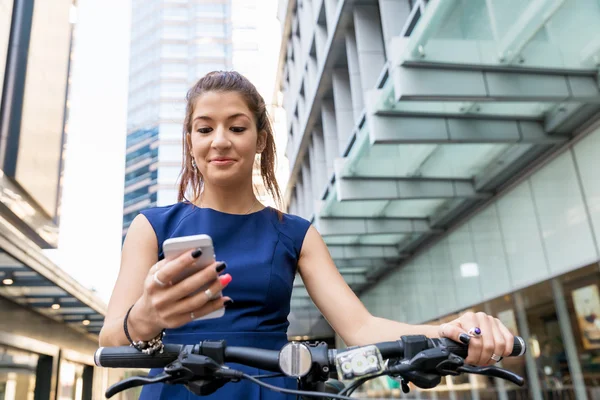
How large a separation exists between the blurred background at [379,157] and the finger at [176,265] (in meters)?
0.87

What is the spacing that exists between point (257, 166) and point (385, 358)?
87 cm

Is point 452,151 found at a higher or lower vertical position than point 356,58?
lower

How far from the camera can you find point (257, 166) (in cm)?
165

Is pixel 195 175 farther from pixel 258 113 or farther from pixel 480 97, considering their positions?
pixel 480 97

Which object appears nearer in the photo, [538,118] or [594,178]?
[594,178]

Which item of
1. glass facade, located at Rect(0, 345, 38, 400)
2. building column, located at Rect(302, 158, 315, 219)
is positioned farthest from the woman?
building column, located at Rect(302, 158, 315, 219)

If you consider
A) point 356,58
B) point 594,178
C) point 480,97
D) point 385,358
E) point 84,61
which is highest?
point 356,58

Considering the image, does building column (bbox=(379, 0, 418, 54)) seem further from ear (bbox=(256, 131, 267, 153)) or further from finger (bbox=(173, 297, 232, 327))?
finger (bbox=(173, 297, 232, 327))

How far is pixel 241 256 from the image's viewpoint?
131 centimetres

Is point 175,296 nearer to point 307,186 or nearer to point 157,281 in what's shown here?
point 157,281

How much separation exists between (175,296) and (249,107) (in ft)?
2.15

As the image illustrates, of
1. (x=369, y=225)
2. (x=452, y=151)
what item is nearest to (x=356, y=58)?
(x=369, y=225)

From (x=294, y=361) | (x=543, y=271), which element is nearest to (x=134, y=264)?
(x=294, y=361)

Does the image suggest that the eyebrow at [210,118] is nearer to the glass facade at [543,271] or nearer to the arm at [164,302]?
the arm at [164,302]
